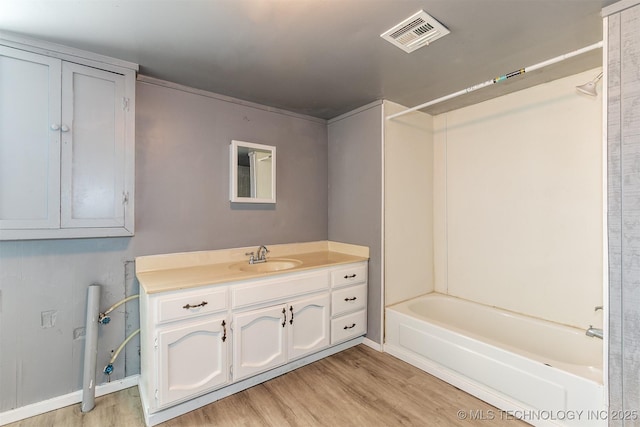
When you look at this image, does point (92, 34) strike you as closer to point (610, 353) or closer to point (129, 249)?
point (129, 249)

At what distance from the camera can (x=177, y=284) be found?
5.58 ft

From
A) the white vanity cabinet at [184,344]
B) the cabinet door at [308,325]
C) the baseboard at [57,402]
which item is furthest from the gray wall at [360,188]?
the baseboard at [57,402]

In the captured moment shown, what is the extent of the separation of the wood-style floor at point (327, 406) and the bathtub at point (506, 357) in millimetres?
85

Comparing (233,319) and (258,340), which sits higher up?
(233,319)

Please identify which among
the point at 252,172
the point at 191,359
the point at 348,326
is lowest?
the point at 348,326

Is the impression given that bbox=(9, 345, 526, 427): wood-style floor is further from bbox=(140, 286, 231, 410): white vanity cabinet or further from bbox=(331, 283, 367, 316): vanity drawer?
bbox=(331, 283, 367, 316): vanity drawer

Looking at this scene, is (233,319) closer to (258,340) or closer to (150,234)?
(258,340)

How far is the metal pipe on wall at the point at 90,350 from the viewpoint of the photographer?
1.76 metres

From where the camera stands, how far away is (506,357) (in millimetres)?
1771

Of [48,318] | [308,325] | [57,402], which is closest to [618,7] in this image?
[308,325]

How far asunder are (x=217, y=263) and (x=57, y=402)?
4.08 feet

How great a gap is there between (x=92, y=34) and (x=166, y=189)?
995 millimetres

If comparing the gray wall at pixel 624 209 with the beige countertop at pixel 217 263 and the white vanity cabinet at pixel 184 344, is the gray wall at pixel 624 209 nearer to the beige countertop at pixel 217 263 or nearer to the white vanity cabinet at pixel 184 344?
the beige countertop at pixel 217 263

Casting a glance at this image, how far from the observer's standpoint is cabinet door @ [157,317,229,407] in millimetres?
1640
